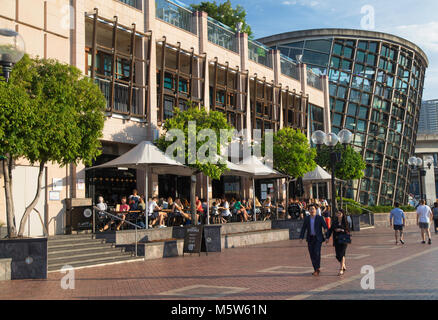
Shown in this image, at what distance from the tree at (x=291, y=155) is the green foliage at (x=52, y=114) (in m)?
14.0

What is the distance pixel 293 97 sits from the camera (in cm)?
3628

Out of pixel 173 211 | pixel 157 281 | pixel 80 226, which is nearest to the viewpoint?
pixel 157 281

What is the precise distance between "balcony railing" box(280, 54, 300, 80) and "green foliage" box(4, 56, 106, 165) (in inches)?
900

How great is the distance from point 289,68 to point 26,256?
29067 millimetres

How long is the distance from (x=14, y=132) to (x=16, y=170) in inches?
252

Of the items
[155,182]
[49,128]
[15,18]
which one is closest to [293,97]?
[155,182]

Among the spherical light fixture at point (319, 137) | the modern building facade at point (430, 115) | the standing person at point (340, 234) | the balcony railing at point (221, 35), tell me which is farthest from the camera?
the modern building facade at point (430, 115)

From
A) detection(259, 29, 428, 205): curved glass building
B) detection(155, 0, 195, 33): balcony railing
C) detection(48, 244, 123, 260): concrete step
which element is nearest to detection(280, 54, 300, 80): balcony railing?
detection(155, 0, 195, 33): balcony railing

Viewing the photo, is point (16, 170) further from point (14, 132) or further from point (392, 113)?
point (392, 113)

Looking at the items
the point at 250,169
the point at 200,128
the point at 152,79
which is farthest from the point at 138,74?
the point at 250,169

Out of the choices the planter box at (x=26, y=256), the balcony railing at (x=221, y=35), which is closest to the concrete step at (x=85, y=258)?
the planter box at (x=26, y=256)

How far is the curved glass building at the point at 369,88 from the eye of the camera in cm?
5531

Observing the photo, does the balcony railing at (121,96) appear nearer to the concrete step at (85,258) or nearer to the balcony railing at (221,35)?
the balcony railing at (221,35)

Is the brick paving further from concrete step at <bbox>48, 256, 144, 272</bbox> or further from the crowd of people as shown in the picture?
the crowd of people
